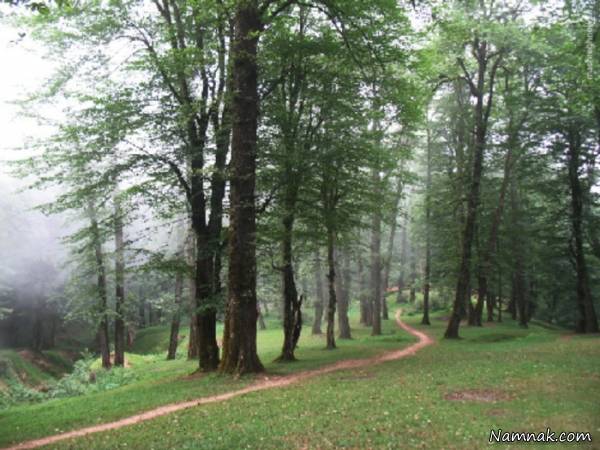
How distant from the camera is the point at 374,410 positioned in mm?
8000

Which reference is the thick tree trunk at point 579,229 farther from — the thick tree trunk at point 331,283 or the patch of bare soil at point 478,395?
the patch of bare soil at point 478,395

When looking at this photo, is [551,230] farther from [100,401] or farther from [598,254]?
[100,401]

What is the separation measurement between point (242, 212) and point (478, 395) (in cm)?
724

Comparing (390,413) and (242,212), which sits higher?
(242,212)

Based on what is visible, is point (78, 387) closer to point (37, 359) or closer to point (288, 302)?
point (288, 302)

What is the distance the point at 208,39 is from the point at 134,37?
2.35 m

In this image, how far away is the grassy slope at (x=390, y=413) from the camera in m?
6.61

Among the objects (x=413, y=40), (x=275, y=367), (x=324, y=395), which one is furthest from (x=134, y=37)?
(x=324, y=395)

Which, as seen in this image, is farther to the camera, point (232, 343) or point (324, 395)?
point (232, 343)

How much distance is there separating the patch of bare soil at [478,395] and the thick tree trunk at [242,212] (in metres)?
5.66

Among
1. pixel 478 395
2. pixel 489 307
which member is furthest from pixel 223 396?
pixel 489 307

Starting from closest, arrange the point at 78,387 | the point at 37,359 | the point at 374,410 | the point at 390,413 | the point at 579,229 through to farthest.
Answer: the point at 390,413, the point at 374,410, the point at 78,387, the point at 579,229, the point at 37,359

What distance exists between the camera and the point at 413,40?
579 inches

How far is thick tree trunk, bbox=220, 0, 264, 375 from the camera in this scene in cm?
1254
